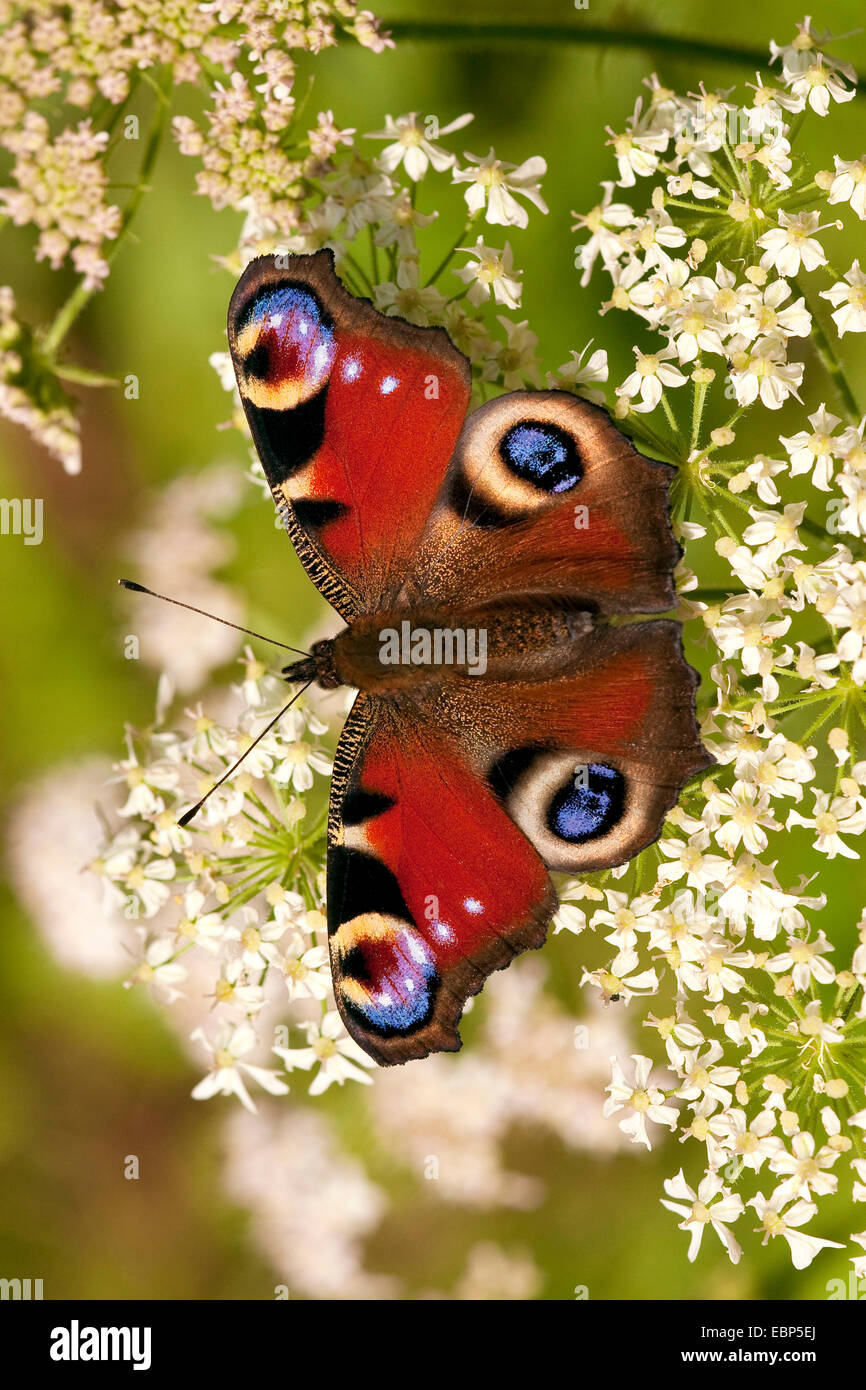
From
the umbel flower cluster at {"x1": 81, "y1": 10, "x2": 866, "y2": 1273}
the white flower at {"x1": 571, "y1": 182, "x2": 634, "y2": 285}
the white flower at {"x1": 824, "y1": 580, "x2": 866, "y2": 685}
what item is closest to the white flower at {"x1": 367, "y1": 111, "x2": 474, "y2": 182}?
the umbel flower cluster at {"x1": 81, "y1": 10, "x2": 866, "y2": 1273}

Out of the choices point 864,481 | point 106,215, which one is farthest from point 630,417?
point 106,215

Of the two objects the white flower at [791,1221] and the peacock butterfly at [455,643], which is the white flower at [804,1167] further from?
the peacock butterfly at [455,643]

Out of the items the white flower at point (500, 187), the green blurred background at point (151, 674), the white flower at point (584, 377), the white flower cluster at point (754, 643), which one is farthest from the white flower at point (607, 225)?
the green blurred background at point (151, 674)

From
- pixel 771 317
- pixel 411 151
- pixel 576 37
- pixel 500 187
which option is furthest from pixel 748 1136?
pixel 576 37

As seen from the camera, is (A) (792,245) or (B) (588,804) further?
(A) (792,245)

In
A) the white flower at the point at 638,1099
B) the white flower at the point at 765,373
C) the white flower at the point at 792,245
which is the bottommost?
the white flower at the point at 638,1099

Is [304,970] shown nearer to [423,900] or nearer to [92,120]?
[423,900]

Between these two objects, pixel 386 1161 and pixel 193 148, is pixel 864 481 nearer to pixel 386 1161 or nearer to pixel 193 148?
pixel 193 148
